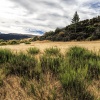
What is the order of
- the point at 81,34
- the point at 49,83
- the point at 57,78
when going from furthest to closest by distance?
the point at 81,34 < the point at 57,78 < the point at 49,83

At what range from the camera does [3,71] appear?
611cm

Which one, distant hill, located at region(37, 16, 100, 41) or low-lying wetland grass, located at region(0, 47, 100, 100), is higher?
distant hill, located at region(37, 16, 100, 41)

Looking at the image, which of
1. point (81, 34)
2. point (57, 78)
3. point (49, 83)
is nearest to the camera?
point (49, 83)

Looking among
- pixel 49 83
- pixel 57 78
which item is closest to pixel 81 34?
pixel 57 78

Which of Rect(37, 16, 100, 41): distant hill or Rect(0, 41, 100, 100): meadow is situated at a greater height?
Rect(37, 16, 100, 41): distant hill

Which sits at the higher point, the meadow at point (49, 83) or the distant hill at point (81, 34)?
the distant hill at point (81, 34)

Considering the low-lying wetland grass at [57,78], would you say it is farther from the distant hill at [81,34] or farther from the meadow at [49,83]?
the distant hill at [81,34]

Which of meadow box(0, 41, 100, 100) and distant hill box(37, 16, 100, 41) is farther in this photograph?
distant hill box(37, 16, 100, 41)

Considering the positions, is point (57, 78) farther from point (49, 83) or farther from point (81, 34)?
point (81, 34)

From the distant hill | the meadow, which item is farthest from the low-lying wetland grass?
the distant hill

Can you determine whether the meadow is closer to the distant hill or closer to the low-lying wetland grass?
the low-lying wetland grass

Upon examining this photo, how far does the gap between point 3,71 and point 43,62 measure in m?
1.35

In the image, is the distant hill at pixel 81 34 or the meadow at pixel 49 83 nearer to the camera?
the meadow at pixel 49 83

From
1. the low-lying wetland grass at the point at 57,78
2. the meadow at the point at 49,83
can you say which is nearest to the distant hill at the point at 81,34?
the low-lying wetland grass at the point at 57,78
